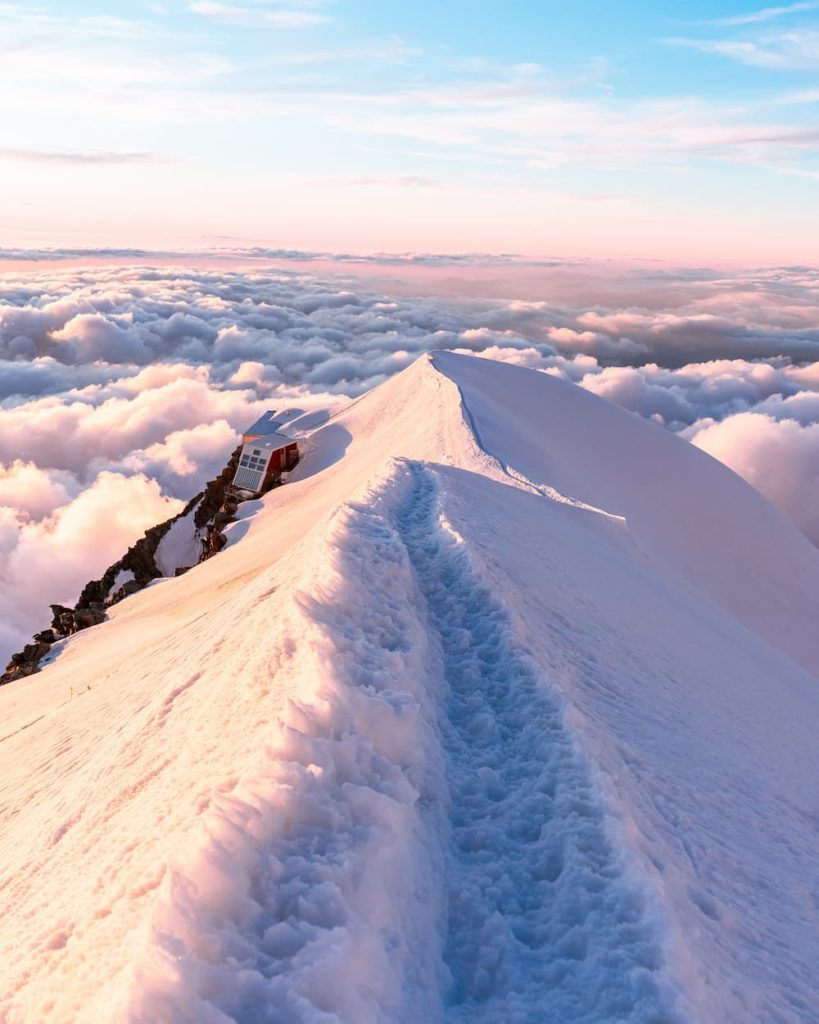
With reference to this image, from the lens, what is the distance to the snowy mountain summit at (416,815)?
332cm

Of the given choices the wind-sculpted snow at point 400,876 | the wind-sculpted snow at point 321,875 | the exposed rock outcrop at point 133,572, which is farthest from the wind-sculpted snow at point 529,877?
the exposed rock outcrop at point 133,572

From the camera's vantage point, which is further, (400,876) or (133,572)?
(133,572)

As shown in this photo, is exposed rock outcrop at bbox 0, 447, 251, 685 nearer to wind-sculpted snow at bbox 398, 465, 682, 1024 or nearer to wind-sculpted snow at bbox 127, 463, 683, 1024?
wind-sculpted snow at bbox 398, 465, 682, 1024

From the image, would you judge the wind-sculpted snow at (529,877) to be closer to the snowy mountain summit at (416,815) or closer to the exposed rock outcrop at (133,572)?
the snowy mountain summit at (416,815)

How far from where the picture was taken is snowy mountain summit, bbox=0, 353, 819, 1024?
3.32 meters

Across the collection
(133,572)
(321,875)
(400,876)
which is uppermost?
(321,875)

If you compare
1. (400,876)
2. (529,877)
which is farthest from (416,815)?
(529,877)

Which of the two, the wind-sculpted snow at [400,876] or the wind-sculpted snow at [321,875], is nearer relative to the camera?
the wind-sculpted snow at [321,875]

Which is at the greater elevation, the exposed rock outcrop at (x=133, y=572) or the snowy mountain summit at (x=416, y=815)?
the snowy mountain summit at (x=416, y=815)

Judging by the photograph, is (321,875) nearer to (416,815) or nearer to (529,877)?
(416,815)

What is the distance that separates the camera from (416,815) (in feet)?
14.4

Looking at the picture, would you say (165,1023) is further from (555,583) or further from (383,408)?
(383,408)

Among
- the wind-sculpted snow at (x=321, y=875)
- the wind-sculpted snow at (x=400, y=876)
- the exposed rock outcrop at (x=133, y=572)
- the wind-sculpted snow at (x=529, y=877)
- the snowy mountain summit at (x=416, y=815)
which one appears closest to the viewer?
the wind-sculpted snow at (x=321, y=875)

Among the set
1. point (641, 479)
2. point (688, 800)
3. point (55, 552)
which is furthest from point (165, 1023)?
point (55, 552)
